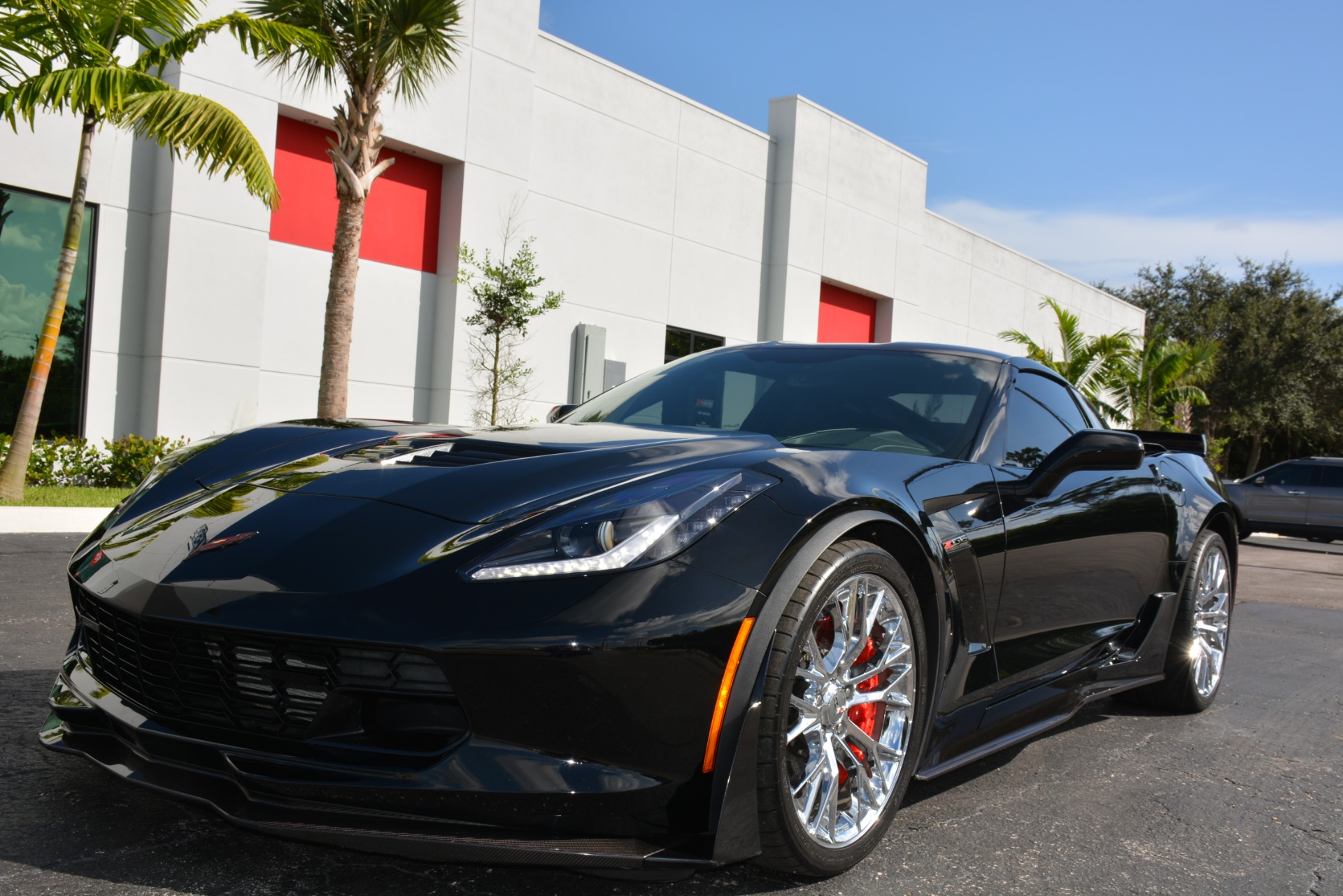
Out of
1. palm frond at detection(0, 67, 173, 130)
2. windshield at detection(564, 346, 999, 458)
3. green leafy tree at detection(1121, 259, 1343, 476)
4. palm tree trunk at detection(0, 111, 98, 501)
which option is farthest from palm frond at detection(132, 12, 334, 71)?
green leafy tree at detection(1121, 259, 1343, 476)

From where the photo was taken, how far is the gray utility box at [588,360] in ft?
42.3

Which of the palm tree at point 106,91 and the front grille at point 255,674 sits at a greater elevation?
the palm tree at point 106,91

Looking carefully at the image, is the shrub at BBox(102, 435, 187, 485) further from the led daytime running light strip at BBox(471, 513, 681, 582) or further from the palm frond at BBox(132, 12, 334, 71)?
the led daytime running light strip at BBox(471, 513, 681, 582)

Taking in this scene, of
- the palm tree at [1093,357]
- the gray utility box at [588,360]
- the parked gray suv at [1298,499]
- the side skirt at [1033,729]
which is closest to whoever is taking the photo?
the side skirt at [1033,729]

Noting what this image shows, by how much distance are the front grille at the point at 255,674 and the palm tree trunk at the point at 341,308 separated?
404 inches

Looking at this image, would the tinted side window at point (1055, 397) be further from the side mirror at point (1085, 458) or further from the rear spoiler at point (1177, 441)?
the side mirror at point (1085, 458)

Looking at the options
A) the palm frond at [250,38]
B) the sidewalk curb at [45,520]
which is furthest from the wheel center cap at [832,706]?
the palm frond at [250,38]

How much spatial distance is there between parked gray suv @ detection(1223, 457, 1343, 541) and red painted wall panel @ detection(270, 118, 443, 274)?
15.0m

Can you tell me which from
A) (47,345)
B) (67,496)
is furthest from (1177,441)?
(67,496)

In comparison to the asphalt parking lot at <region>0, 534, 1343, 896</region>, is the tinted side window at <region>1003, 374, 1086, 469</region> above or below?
above

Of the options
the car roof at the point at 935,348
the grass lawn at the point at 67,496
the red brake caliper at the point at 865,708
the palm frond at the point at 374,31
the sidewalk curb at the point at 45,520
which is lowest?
the sidewalk curb at the point at 45,520

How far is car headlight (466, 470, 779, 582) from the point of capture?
215 cm

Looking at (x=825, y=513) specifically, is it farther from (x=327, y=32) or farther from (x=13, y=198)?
(x=13, y=198)

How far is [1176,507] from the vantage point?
171 inches
